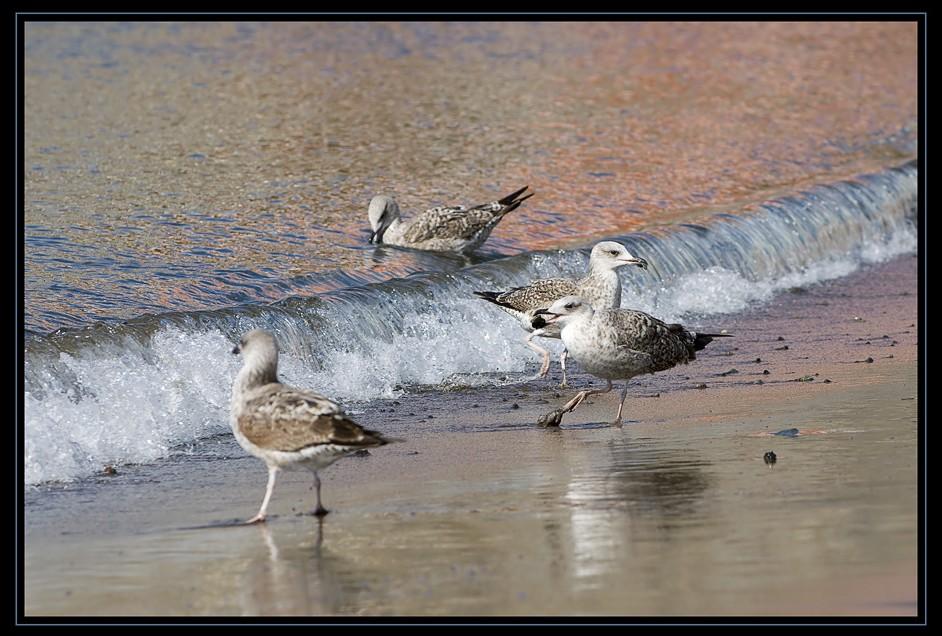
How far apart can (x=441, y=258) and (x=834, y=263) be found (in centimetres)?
483

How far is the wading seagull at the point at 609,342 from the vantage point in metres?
9.54

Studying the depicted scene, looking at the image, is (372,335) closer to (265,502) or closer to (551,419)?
(551,419)

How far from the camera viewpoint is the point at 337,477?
8.19 metres

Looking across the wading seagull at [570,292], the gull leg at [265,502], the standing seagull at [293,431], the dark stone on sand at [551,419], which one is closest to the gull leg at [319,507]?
the standing seagull at [293,431]

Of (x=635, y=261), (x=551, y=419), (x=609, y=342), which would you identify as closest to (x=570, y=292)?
(x=635, y=261)

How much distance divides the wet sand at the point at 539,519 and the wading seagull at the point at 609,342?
32 cm

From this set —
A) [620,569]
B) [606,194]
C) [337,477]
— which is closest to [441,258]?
[606,194]

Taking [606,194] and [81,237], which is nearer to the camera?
[81,237]

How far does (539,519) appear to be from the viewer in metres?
6.97

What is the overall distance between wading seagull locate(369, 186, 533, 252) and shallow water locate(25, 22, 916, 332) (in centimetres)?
22

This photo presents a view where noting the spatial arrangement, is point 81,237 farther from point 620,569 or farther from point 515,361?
point 620,569

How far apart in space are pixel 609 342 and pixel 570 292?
2.17 meters

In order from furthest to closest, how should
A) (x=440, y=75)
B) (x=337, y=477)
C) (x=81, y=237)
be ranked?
(x=440, y=75)
(x=81, y=237)
(x=337, y=477)
